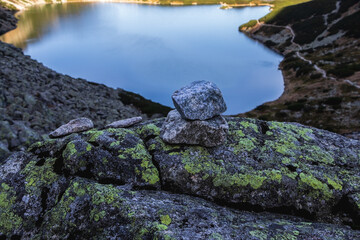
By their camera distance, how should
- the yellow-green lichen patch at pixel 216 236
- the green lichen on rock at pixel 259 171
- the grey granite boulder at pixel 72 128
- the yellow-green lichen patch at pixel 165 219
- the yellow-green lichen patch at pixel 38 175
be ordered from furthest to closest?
the grey granite boulder at pixel 72 128
the green lichen on rock at pixel 259 171
the yellow-green lichen patch at pixel 38 175
the yellow-green lichen patch at pixel 165 219
the yellow-green lichen patch at pixel 216 236

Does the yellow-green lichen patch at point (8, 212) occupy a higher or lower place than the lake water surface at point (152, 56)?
higher

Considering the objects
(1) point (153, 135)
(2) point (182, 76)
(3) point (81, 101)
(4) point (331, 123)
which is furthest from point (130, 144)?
(2) point (182, 76)

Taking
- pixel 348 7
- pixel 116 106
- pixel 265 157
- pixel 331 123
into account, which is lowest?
pixel 116 106

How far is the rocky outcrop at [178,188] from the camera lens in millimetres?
4461

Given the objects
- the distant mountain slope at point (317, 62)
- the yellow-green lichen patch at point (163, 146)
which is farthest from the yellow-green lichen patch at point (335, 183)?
the distant mountain slope at point (317, 62)

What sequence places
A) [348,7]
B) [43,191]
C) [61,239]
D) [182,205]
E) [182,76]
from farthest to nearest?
1. [348,7]
2. [182,76]
3. [43,191]
4. [182,205]
5. [61,239]

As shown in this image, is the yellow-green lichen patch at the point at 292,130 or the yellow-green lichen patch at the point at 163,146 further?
the yellow-green lichen patch at the point at 292,130

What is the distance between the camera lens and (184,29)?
158500 mm

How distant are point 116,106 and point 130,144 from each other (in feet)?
93.2

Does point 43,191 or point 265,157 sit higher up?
point 265,157

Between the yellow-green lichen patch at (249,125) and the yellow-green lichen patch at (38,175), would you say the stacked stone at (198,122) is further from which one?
the yellow-green lichen patch at (38,175)

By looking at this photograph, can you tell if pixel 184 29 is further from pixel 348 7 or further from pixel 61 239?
pixel 61 239

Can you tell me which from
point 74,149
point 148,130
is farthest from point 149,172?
point 74,149

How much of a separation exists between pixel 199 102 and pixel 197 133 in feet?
3.02
